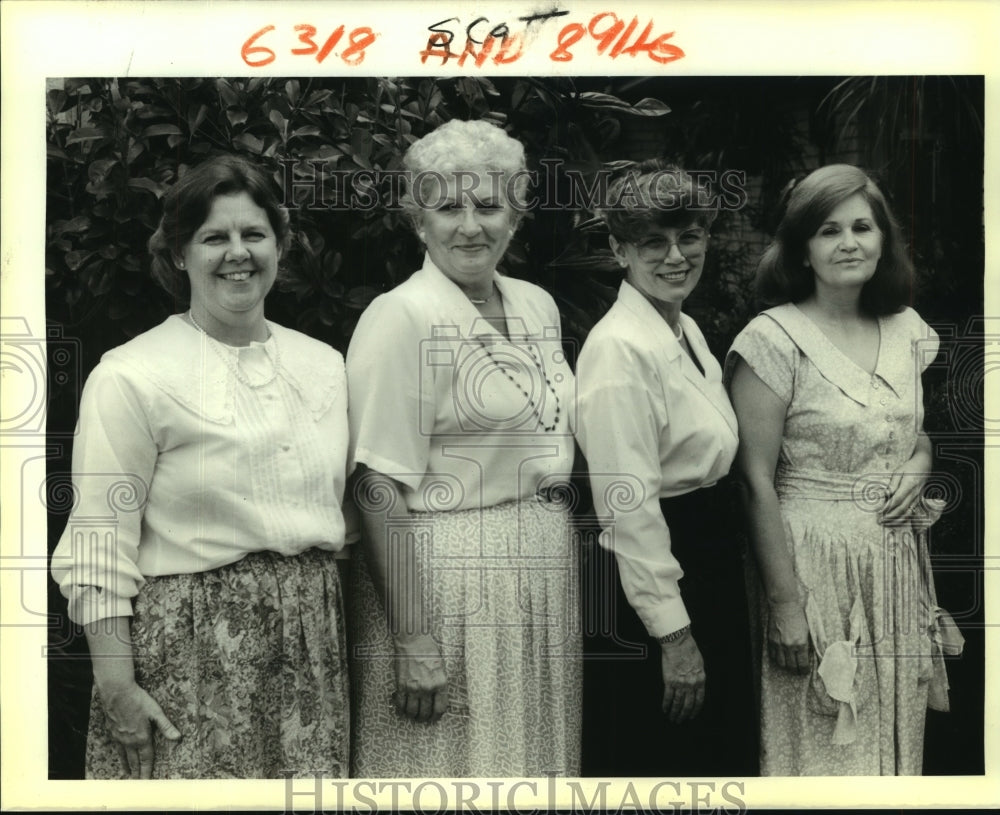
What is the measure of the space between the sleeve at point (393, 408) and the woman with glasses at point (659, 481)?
0.52m

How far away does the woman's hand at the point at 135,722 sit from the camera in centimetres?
468

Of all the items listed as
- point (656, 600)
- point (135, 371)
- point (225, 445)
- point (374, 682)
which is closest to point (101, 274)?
point (135, 371)

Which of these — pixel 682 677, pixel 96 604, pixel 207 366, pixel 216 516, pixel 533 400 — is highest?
pixel 207 366

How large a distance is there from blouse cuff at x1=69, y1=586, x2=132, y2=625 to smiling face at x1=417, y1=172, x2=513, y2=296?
4.81 ft

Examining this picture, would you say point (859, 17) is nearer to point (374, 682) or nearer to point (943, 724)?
point (943, 724)

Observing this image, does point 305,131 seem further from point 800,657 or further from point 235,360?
point 800,657

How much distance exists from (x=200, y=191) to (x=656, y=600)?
1.97m

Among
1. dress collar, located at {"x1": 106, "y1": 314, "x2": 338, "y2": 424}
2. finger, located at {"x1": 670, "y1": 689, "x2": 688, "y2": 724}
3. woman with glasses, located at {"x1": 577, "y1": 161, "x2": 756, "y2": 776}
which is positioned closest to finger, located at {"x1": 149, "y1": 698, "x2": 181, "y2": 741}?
dress collar, located at {"x1": 106, "y1": 314, "x2": 338, "y2": 424}

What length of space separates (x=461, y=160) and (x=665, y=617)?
5.31 feet

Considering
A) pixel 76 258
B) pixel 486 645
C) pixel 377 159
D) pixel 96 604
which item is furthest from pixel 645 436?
pixel 76 258

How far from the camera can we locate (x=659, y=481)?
188 inches

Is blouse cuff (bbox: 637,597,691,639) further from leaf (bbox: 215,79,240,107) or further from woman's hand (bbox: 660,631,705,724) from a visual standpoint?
leaf (bbox: 215,79,240,107)

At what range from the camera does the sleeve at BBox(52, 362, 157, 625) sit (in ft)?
15.2

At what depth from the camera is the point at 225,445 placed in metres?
4.62
